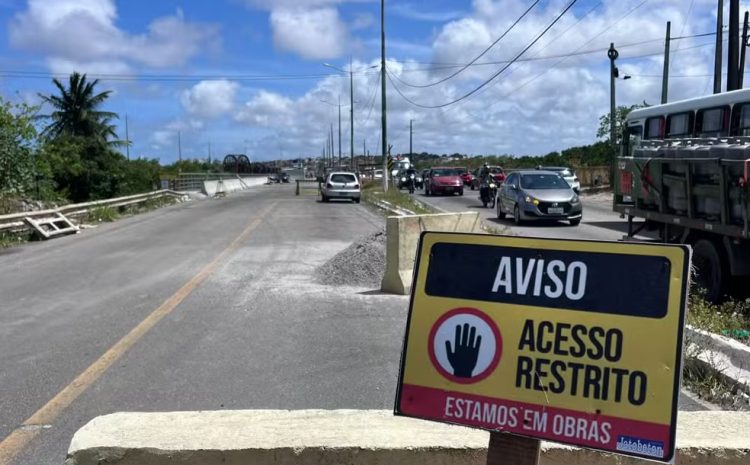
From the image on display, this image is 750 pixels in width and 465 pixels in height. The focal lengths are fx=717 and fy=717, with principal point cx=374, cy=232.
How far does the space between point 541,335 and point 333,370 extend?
3595 mm

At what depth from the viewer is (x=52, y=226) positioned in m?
19.8

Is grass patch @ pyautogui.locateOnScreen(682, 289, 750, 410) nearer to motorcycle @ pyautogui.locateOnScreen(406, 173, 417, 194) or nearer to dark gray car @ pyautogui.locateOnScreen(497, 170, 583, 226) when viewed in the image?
dark gray car @ pyautogui.locateOnScreen(497, 170, 583, 226)

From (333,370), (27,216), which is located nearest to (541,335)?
(333,370)

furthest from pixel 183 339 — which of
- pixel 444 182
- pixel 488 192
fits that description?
pixel 444 182

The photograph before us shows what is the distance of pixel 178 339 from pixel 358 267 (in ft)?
13.9

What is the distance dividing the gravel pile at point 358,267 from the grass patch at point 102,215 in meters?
15.2

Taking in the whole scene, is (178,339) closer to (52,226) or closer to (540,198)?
(52,226)

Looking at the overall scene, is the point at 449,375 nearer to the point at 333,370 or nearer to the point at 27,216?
the point at 333,370

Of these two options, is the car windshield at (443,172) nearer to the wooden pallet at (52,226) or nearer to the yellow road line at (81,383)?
the wooden pallet at (52,226)

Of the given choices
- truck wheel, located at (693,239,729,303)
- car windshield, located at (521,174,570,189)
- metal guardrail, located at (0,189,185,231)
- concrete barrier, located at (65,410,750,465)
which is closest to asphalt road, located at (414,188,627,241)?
car windshield, located at (521,174,570,189)

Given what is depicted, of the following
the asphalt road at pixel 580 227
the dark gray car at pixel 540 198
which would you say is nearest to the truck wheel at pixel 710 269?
the asphalt road at pixel 580 227

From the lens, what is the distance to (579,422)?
2.47m

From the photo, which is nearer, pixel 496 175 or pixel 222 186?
pixel 496 175

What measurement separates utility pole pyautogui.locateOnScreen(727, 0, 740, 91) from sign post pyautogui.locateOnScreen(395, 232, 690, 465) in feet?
76.4
